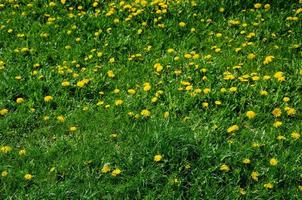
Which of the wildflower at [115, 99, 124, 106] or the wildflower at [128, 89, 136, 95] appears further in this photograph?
the wildflower at [128, 89, 136, 95]

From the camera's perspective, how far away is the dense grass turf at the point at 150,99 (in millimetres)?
3473

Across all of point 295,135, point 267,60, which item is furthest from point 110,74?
point 295,135

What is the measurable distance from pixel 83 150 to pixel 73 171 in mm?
224

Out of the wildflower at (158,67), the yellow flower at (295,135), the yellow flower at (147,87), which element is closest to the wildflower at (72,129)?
the yellow flower at (147,87)

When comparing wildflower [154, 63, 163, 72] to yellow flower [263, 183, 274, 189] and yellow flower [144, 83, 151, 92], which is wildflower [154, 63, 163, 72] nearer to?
yellow flower [144, 83, 151, 92]

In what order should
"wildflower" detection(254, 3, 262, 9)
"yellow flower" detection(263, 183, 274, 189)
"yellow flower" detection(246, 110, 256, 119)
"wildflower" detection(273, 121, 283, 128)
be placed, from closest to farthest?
"yellow flower" detection(263, 183, 274, 189), "wildflower" detection(273, 121, 283, 128), "yellow flower" detection(246, 110, 256, 119), "wildflower" detection(254, 3, 262, 9)

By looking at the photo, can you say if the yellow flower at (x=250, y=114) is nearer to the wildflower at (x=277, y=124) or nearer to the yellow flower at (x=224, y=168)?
the wildflower at (x=277, y=124)

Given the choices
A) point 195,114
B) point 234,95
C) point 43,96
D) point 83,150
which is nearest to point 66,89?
point 43,96

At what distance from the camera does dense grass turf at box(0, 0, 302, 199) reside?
3473 mm

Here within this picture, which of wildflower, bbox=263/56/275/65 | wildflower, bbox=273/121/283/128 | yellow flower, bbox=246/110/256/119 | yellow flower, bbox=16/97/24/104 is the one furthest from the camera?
wildflower, bbox=263/56/275/65

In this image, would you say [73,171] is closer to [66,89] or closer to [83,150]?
[83,150]

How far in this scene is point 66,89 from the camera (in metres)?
4.62

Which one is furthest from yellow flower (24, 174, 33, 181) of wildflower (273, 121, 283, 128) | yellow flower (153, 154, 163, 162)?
wildflower (273, 121, 283, 128)

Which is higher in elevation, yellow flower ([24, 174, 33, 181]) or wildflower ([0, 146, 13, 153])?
wildflower ([0, 146, 13, 153])
